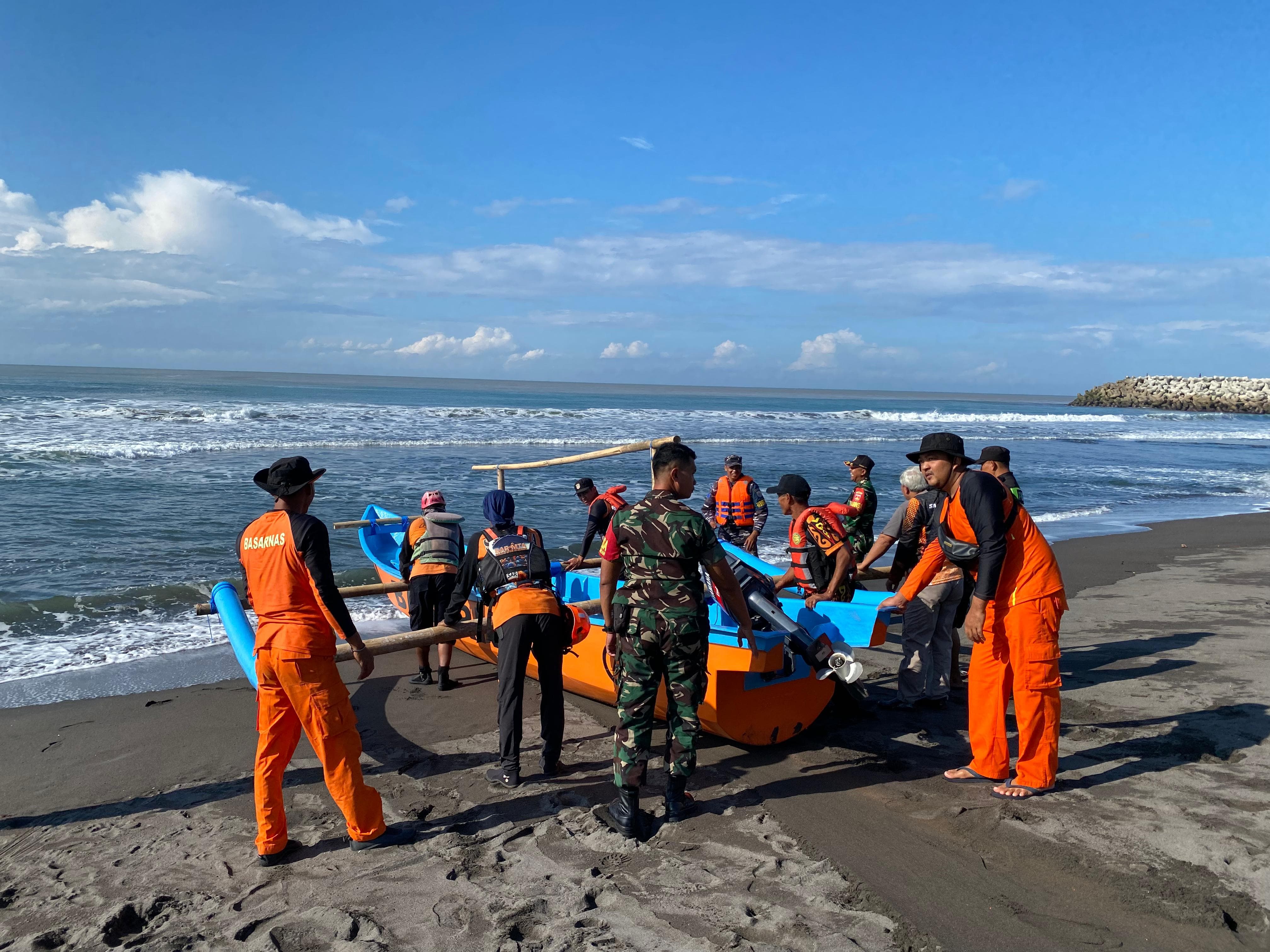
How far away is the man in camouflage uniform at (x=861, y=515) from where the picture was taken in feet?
22.0

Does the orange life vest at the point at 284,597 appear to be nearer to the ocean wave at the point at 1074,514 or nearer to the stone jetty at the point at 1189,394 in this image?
the ocean wave at the point at 1074,514

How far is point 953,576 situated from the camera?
5660 millimetres

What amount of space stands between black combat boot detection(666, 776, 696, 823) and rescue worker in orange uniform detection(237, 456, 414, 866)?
4.87 feet

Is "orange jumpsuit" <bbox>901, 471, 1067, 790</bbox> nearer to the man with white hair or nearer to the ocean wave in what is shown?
the man with white hair

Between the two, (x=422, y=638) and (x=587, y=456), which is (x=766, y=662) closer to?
(x=422, y=638)

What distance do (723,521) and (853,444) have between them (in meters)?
28.2

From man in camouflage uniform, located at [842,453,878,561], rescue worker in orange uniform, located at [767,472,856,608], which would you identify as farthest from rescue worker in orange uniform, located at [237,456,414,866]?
man in camouflage uniform, located at [842,453,878,561]

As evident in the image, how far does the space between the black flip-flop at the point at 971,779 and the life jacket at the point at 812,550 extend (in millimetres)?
1953

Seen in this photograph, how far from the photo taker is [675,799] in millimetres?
4109

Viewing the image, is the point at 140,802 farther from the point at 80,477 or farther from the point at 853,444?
the point at 853,444

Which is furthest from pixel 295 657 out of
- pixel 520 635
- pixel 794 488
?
pixel 794 488

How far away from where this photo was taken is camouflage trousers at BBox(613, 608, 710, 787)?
3834 mm

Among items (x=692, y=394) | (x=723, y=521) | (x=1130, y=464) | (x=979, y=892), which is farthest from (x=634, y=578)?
(x=692, y=394)

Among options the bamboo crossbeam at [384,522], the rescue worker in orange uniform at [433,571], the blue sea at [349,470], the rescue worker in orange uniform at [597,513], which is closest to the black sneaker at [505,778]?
the rescue worker in orange uniform at [433,571]
